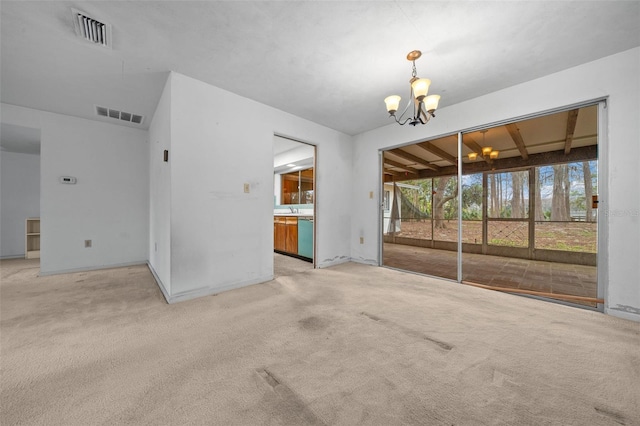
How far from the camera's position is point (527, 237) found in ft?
16.6

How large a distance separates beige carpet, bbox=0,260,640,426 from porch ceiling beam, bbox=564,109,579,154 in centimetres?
265

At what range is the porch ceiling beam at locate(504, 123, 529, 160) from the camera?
148 inches

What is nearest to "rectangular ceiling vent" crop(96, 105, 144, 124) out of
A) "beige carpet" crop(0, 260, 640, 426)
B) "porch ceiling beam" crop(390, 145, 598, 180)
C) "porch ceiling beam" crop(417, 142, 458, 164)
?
"beige carpet" crop(0, 260, 640, 426)

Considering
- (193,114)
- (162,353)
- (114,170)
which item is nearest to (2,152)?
(114,170)

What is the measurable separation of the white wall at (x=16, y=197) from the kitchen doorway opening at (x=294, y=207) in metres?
5.06

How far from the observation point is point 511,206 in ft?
17.2

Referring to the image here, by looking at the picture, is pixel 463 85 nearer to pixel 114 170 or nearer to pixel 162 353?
pixel 162 353

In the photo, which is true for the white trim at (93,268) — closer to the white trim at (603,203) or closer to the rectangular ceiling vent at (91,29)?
the rectangular ceiling vent at (91,29)

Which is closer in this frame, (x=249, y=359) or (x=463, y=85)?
(x=249, y=359)

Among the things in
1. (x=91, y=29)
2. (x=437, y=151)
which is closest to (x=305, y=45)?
(x=91, y=29)

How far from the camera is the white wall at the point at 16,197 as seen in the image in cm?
465

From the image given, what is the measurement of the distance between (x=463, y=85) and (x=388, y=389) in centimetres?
329

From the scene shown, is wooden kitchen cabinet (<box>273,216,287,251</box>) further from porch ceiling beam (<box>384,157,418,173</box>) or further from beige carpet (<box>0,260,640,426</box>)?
porch ceiling beam (<box>384,157,418,173</box>)

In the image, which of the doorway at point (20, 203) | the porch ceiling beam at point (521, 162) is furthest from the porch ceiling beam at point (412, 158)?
the doorway at point (20, 203)
